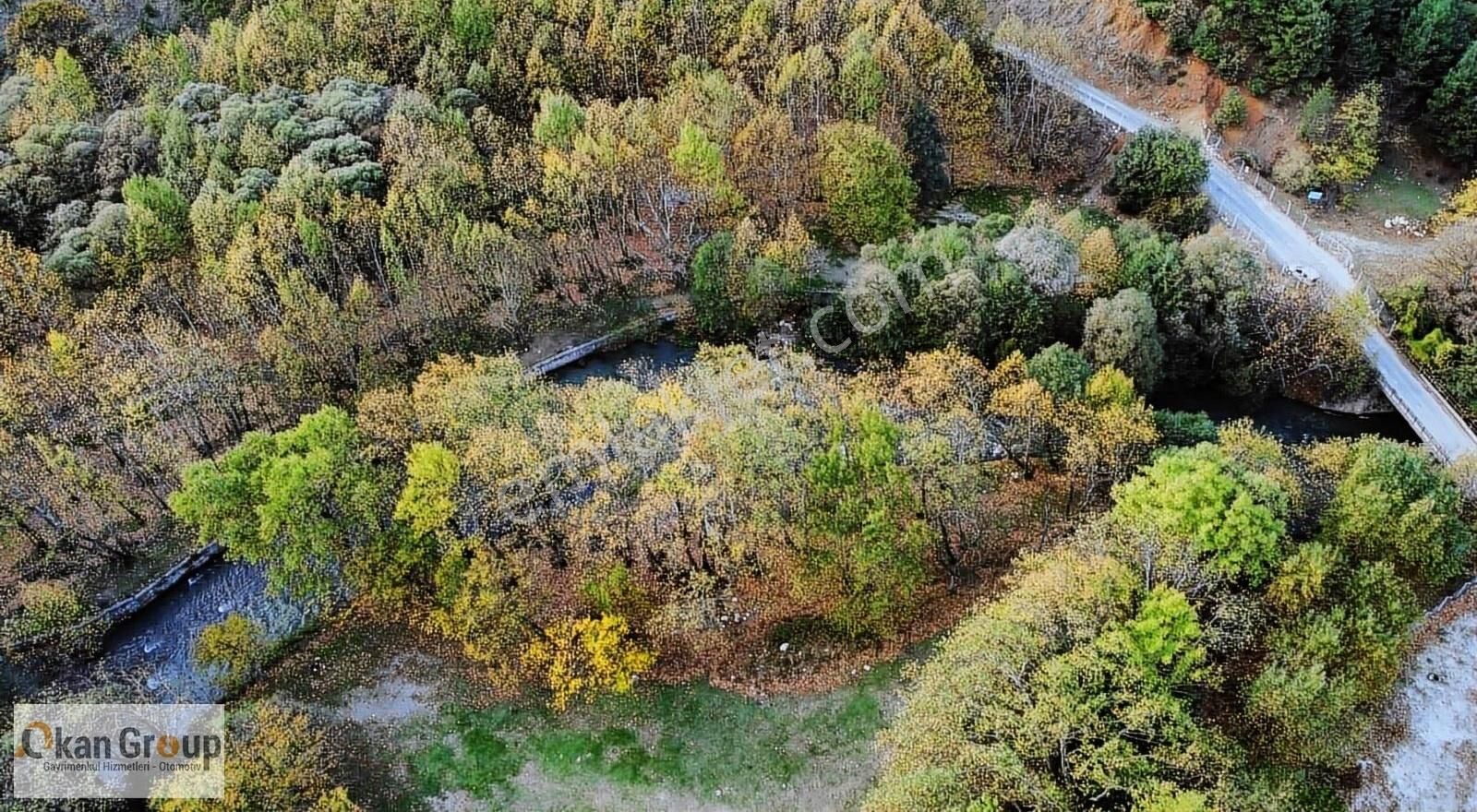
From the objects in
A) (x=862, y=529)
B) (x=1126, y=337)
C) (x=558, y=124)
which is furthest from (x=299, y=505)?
(x=1126, y=337)

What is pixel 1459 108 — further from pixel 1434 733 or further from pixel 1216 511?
pixel 1216 511

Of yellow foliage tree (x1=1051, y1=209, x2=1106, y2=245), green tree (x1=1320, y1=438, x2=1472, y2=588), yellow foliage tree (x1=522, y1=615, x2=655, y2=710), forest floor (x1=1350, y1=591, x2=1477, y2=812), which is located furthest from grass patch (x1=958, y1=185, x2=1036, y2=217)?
yellow foliage tree (x1=522, y1=615, x2=655, y2=710)

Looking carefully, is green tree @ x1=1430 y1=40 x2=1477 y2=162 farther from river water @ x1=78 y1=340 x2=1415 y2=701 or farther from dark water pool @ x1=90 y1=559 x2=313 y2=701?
dark water pool @ x1=90 y1=559 x2=313 y2=701

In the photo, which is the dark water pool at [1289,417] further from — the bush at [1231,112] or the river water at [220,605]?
the bush at [1231,112]

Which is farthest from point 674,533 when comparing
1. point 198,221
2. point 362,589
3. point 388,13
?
point 388,13

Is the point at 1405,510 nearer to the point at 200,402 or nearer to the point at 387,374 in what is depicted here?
the point at 387,374

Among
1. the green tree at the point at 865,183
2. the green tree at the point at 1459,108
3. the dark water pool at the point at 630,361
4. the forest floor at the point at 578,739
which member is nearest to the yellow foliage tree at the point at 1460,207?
the green tree at the point at 1459,108
